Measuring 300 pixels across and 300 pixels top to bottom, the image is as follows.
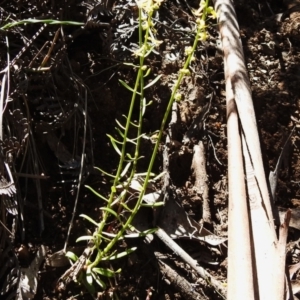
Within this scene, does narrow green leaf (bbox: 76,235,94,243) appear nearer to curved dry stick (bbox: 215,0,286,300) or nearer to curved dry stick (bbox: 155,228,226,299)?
curved dry stick (bbox: 155,228,226,299)

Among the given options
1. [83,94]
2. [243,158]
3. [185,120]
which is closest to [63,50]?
[83,94]

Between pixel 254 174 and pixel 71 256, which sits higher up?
pixel 254 174

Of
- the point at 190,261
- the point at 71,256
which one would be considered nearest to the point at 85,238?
the point at 71,256

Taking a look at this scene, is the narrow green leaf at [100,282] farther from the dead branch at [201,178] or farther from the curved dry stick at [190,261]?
the dead branch at [201,178]

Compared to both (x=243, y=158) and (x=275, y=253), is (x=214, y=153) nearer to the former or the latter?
(x=243, y=158)

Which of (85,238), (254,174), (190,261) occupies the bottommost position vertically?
(190,261)

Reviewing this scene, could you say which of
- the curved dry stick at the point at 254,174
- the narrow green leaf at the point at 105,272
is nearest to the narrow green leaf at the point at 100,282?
the narrow green leaf at the point at 105,272

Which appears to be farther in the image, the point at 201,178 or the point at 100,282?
the point at 201,178

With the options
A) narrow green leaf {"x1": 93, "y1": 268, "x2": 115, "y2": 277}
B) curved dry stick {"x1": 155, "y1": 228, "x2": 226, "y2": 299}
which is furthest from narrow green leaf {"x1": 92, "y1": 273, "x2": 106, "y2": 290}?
curved dry stick {"x1": 155, "y1": 228, "x2": 226, "y2": 299}

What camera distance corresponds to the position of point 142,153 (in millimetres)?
2107

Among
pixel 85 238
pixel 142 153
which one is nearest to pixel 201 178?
pixel 142 153

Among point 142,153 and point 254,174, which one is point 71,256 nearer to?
point 142,153

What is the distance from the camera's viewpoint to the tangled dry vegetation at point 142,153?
1.83 meters

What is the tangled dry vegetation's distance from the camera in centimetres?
183
